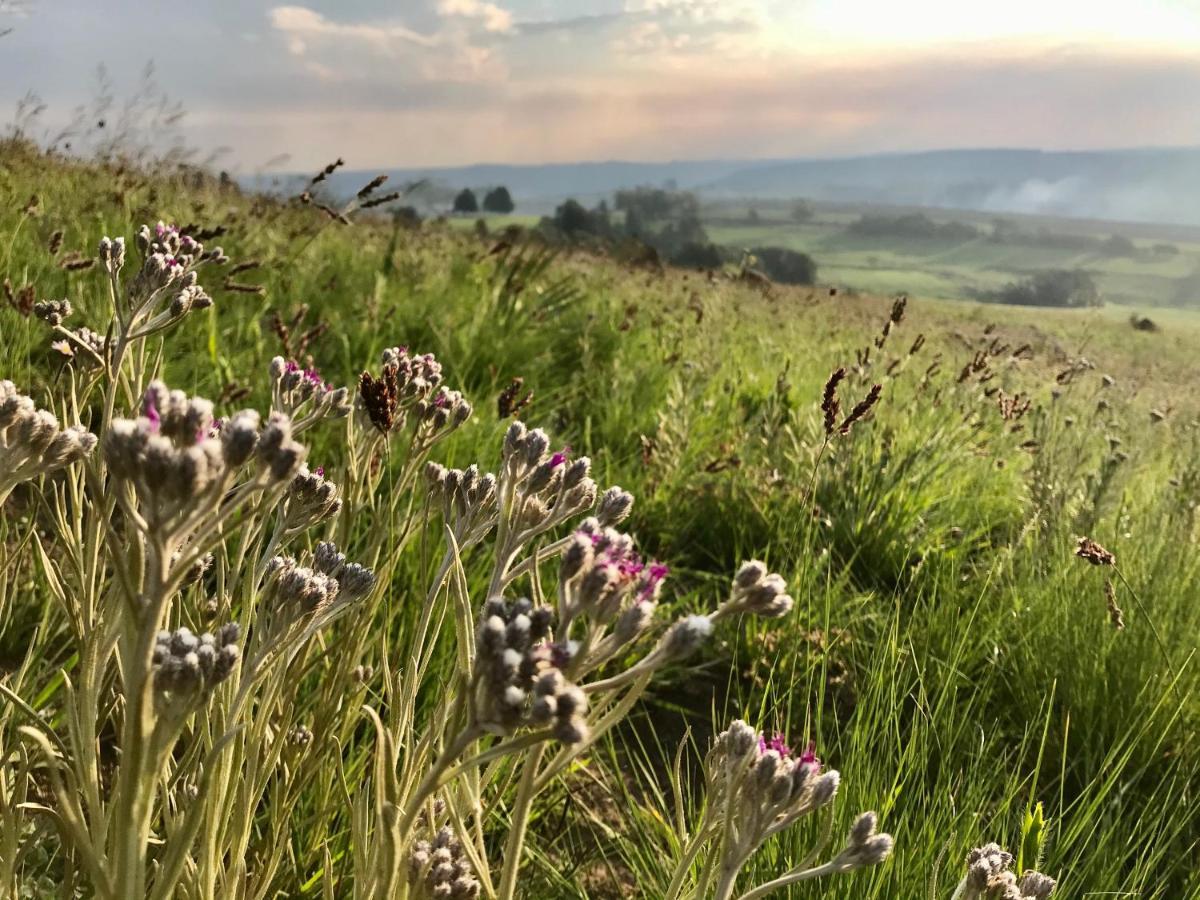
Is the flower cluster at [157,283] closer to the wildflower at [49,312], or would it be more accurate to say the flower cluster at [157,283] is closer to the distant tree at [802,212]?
the wildflower at [49,312]

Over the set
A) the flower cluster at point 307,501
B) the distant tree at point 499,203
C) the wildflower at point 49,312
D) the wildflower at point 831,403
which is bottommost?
the flower cluster at point 307,501

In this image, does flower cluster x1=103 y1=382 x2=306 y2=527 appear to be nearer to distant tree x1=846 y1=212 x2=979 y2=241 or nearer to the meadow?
the meadow

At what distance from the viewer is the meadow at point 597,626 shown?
3.59ft

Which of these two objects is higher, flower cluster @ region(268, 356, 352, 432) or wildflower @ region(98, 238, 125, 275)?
wildflower @ region(98, 238, 125, 275)

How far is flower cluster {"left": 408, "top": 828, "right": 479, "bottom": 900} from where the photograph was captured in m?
0.93

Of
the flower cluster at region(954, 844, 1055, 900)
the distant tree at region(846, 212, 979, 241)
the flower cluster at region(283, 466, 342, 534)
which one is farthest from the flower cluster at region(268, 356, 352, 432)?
the distant tree at region(846, 212, 979, 241)

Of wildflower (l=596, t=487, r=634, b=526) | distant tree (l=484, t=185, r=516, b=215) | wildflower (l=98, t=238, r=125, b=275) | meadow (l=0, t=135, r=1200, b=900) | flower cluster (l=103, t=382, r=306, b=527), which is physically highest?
distant tree (l=484, t=185, r=516, b=215)

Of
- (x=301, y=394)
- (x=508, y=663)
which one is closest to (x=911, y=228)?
(x=301, y=394)

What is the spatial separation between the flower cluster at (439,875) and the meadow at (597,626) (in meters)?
0.01

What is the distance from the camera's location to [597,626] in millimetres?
819

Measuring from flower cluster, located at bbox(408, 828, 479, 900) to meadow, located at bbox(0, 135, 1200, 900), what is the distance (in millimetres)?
10

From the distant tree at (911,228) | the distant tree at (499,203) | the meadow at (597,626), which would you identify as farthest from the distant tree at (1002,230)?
the meadow at (597,626)

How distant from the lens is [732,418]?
5.14m

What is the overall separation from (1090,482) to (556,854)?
9.03ft
